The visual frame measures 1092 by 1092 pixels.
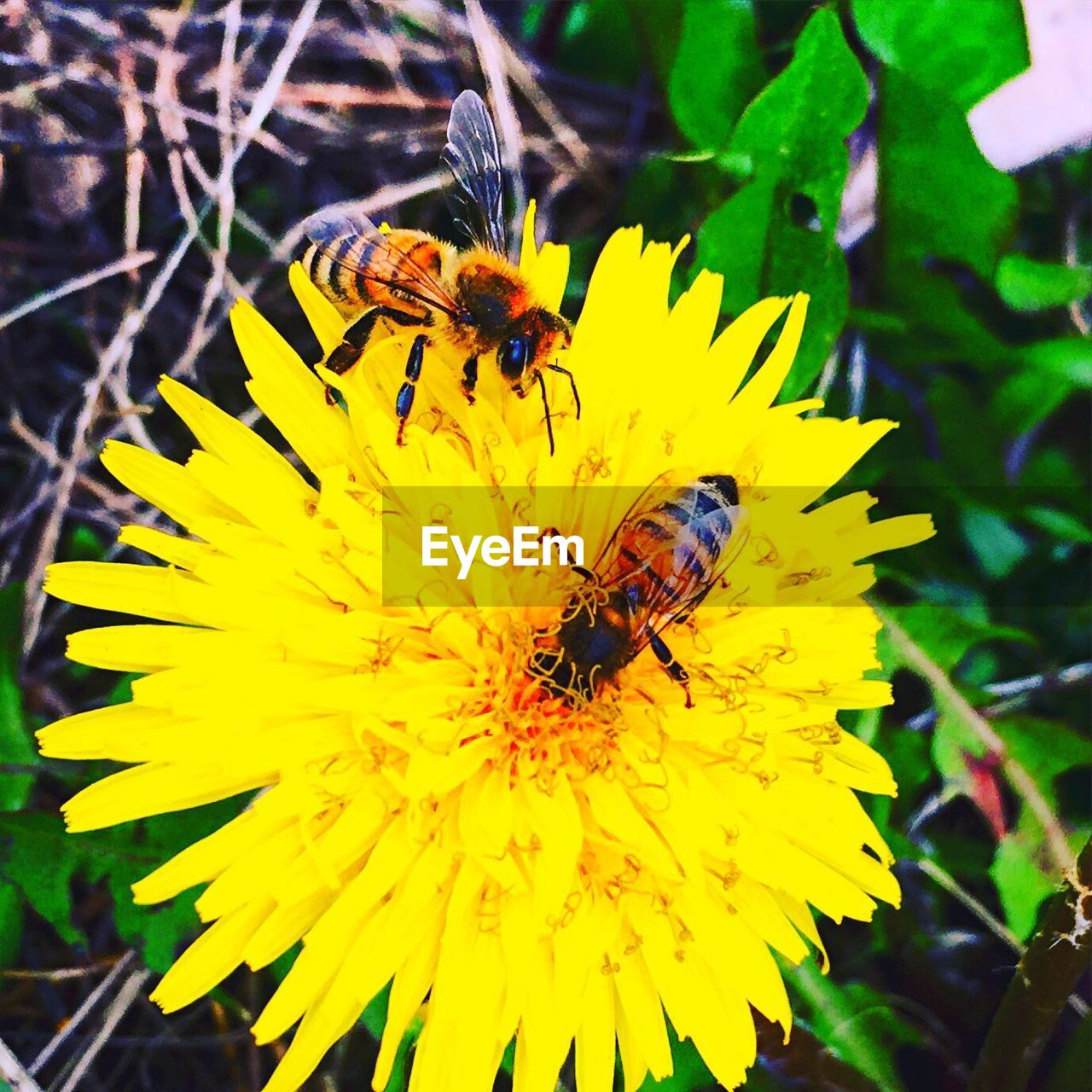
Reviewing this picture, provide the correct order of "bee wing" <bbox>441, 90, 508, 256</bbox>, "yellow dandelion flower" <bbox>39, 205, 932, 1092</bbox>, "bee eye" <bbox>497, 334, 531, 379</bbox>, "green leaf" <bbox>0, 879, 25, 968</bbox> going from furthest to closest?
1. "green leaf" <bbox>0, 879, 25, 968</bbox>
2. "bee wing" <bbox>441, 90, 508, 256</bbox>
3. "bee eye" <bbox>497, 334, 531, 379</bbox>
4. "yellow dandelion flower" <bbox>39, 205, 932, 1092</bbox>

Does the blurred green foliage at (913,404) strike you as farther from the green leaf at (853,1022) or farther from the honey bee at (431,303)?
the honey bee at (431,303)

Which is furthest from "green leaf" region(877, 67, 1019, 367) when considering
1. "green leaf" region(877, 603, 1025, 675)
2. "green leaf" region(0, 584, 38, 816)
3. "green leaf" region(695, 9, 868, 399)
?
"green leaf" region(0, 584, 38, 816)

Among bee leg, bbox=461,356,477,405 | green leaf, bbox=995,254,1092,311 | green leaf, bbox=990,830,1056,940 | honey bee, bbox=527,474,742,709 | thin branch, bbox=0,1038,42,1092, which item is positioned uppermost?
green leaf, bbox=995,254,1092,311

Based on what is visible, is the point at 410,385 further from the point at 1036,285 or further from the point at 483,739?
the point at 1036,285

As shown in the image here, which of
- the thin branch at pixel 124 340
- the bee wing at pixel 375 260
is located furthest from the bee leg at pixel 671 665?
the thin branch at pixel 124 340

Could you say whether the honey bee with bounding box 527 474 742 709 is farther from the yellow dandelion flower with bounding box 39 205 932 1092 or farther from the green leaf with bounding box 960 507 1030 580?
the green leaf with bounding box 960 507 1030 580
